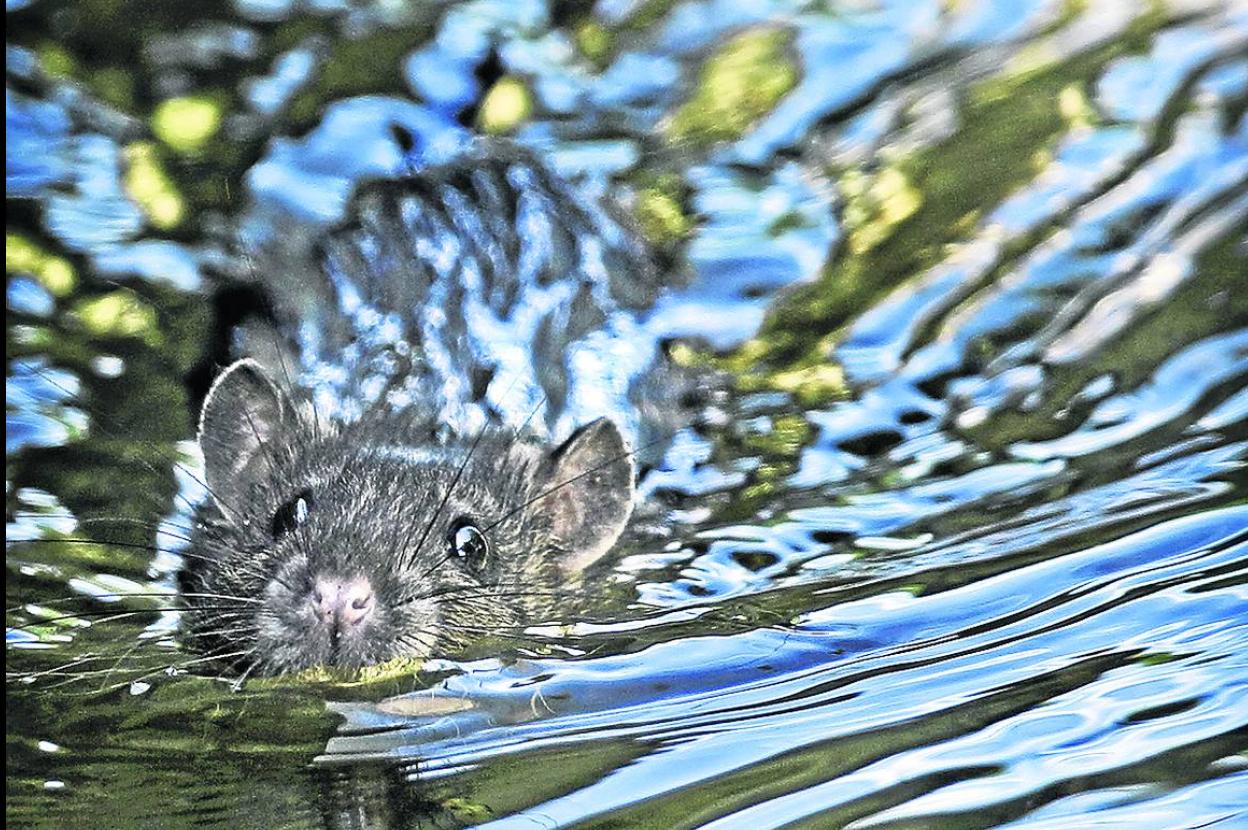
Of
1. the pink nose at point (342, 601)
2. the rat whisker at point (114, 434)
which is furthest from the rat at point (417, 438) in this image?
the rat whisker at point (114, 434)

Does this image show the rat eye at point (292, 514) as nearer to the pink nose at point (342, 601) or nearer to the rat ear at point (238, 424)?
the rat ear at point (238, 424)

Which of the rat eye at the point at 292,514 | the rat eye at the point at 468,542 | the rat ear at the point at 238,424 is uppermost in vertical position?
the rat ear at the point at 238,424

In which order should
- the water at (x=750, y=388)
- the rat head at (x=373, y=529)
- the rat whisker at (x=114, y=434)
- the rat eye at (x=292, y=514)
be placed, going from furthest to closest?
1. the rat whisker at (x=114, y=434)
2. the rat eye at (x=292, y=514)
3. the rat head at (x=373, y=529)
4. the water at (x=750, y=388)

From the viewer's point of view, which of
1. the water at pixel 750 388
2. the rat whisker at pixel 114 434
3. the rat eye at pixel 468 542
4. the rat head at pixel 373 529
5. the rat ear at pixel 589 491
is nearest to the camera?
the water at pixel 750 388

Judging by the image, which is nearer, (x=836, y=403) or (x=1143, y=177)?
(x=836, y=403)

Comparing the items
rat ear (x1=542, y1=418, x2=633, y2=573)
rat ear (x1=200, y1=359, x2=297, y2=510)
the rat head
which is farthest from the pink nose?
rat ear (x1=542, y1=418, x2=633, y2=573)

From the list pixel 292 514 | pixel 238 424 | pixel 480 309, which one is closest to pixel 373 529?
pixel 292 514

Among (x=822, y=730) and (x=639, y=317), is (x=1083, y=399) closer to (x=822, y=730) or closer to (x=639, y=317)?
(x=639, y=317)

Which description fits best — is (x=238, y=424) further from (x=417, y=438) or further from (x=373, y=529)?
(x=373, y=529)

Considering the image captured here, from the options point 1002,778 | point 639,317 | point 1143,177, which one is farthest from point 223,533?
point 1143,177
